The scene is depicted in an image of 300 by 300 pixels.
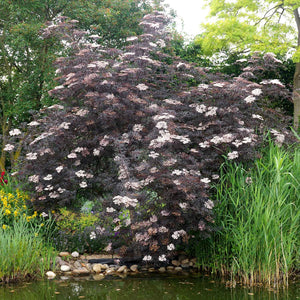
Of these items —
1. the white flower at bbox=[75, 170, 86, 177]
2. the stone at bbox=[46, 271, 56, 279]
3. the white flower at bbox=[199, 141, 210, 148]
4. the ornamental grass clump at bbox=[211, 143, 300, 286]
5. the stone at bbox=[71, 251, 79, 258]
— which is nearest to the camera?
the ornamental grass clump at bbox=[211, 143, 300, 286]

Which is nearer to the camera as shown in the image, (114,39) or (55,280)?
(55,280)

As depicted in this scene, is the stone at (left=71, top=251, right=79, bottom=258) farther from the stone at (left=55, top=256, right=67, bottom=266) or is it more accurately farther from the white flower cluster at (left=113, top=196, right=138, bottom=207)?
the white flower cluster at (left=113, top=196, right=138, bottom=207)

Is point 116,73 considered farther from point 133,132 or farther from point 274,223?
point 274,223

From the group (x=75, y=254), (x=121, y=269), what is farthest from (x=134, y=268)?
(x=75, y=254)

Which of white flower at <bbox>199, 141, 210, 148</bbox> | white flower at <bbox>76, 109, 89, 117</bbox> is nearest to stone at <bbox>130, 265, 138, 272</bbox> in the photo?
white flower at <bbox>199, 141, 210, 148</bbox>

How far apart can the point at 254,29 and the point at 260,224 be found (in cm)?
723

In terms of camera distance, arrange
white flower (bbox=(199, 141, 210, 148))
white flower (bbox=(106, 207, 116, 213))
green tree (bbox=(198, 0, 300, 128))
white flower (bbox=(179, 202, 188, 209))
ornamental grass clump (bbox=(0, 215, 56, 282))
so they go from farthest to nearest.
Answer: green tree (bbox=(198, 0, 300, 128))
white flower (bbox=(199, 141, 210, 148))
white flower (bbox=(106, 207, 116, 213))
ornamental grass clump (bbox=(0, 215, 56, 282))
white flower (bbox=(179, 202, 188, 209))

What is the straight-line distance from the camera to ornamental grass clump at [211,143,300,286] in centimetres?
408

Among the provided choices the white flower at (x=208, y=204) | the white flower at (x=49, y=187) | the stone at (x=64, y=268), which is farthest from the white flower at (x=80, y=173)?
the white flower at (x=208, y=204)

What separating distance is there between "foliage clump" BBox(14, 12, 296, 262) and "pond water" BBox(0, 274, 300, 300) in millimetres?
355

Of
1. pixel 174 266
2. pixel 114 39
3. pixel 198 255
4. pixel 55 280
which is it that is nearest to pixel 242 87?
pixel 198 255

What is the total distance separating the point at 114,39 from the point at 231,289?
7.92 m

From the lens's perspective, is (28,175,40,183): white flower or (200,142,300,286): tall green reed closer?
(200,142,300,286): tall green reed

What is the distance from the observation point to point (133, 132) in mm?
4789
